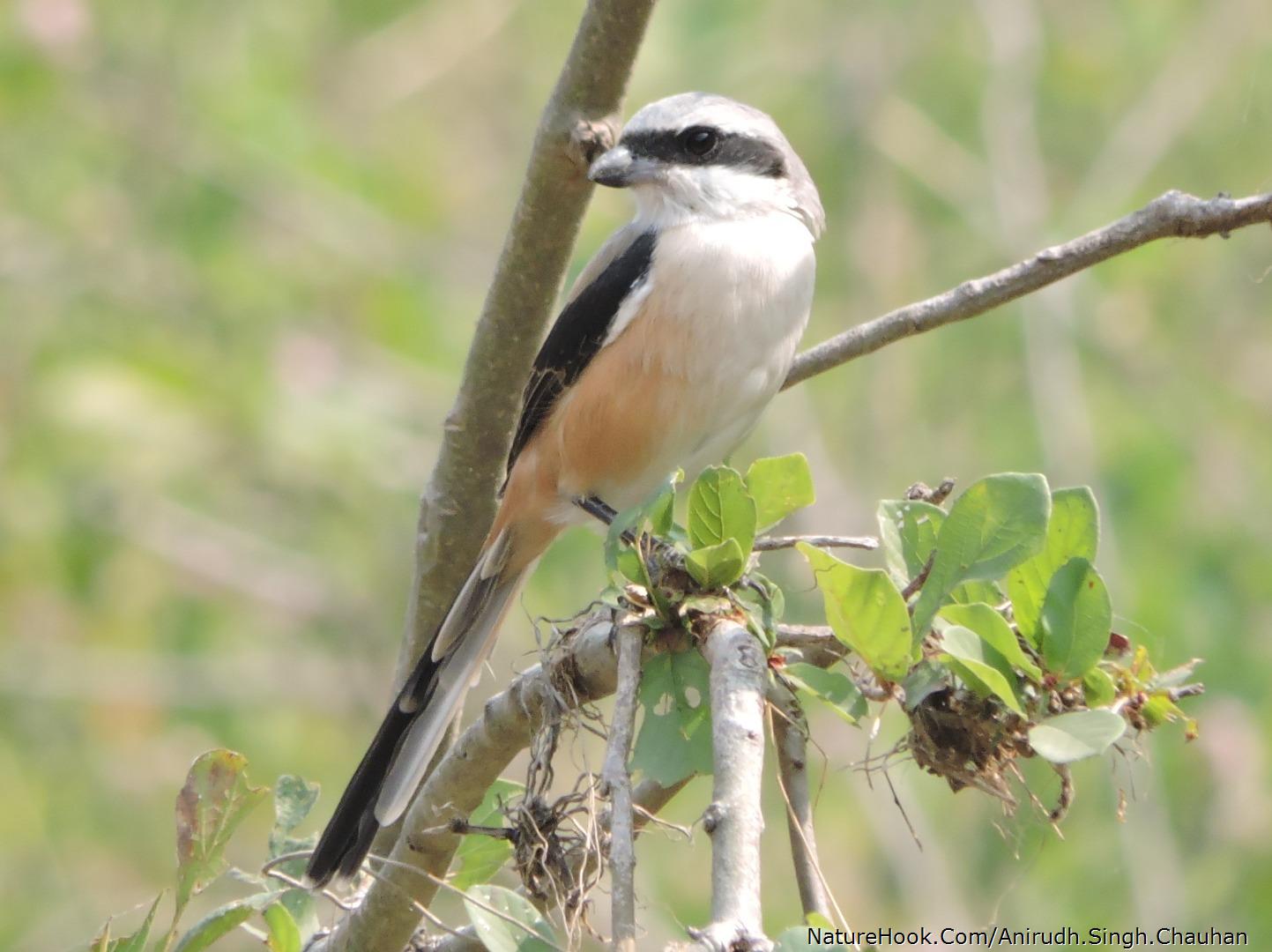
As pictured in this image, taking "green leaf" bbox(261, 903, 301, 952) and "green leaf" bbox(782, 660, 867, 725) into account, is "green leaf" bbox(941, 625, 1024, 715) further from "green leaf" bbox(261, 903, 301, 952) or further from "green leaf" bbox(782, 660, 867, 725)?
"green leaf" bbox(261, 903, 301, 952)

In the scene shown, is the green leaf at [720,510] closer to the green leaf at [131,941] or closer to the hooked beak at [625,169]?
the green leaf at [131,941]

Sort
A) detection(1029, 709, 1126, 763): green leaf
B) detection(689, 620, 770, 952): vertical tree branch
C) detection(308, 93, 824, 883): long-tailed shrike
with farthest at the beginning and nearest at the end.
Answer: detection(308, 93, 824, 883): long-tailed shrike < detection(1029, 709, 1126, 763): green leaf < detection(689, 620, 770, 952): vertical tree branch

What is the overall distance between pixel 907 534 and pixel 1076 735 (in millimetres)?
309

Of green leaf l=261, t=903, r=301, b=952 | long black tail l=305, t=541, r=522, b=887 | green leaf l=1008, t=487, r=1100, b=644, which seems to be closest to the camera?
green leaf l=1008, t=487, r=1100, b=644

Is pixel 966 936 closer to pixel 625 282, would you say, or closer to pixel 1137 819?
pixel 1137 819

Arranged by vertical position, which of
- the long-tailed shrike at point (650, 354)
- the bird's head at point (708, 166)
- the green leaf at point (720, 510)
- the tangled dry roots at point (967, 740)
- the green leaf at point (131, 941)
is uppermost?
the bird's head at point (708, 166)

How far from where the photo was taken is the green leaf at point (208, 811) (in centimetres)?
153

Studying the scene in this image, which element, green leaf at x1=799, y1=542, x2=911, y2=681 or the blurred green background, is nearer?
green leaf at x1=799, y1=542, x2=911, y2=681

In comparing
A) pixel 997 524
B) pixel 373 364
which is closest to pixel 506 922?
pixel 997 524

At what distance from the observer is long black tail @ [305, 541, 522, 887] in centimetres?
232

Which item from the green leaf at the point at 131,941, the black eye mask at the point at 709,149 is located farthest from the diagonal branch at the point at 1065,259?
the green leaf at the point at 131,941

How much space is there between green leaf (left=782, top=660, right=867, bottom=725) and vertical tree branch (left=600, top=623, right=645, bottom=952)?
169 mm

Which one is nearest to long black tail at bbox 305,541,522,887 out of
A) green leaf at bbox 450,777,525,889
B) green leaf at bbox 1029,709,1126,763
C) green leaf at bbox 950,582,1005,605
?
green leaf at bbox 450,777,525,889

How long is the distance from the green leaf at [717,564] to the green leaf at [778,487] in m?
0.08
